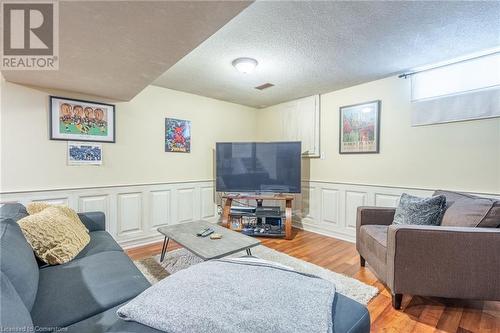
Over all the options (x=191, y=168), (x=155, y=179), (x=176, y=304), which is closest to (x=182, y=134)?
(x=191, y=168)

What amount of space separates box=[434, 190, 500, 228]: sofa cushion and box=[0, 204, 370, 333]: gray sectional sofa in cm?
138

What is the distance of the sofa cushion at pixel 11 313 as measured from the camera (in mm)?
671

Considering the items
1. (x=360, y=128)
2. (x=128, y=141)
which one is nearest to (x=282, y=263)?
(x=360, y=128)

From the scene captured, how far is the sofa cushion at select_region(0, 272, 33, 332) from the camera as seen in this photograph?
2.20ft

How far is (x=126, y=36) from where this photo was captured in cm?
150

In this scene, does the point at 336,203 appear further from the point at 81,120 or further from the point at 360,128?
the point at 81,120

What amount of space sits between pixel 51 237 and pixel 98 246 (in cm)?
33

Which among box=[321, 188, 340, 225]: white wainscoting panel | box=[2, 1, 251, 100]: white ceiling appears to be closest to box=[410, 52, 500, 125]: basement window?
box=[321, 188, 340, 225]: white wainscoting panel

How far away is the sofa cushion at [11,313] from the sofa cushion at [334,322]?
239 millimetres

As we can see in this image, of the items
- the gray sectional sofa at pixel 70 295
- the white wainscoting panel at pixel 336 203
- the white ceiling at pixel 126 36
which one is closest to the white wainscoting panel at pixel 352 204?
the white wainscoting panel at pixel 336 203

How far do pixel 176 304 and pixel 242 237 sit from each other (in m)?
1.37

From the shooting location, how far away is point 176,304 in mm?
845

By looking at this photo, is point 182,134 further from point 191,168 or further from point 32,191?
point 32,191

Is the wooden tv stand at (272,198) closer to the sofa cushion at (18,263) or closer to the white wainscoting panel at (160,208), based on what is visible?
the white wainscoting panel at (160,208)
